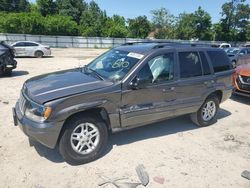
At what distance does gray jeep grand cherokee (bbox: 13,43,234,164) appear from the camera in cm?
376

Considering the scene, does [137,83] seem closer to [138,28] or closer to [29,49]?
[29,49]

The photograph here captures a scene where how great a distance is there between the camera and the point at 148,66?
4531mm

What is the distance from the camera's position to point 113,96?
4.13 m

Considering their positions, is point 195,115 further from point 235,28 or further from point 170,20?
point 235,28

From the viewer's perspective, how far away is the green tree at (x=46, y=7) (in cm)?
5275

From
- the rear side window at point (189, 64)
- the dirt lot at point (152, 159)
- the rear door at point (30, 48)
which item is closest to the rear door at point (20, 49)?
the rear door at point (30, 48)

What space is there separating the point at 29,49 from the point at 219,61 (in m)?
17.6

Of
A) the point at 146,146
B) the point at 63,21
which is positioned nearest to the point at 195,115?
the point at 146,146

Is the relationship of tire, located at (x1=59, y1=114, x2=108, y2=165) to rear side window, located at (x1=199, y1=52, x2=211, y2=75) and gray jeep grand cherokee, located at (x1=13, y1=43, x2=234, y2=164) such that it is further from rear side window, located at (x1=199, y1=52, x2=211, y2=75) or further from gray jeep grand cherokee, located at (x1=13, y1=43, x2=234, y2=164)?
rear side window, located at (x1=199, y1=52, x2=211, y2=75)

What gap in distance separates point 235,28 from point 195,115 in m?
54.7

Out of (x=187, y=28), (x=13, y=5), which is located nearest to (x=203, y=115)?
(x=187, y=28)

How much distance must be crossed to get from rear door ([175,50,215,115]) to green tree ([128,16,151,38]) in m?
43.0

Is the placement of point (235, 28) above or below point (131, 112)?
above

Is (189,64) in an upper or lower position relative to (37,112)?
upper
